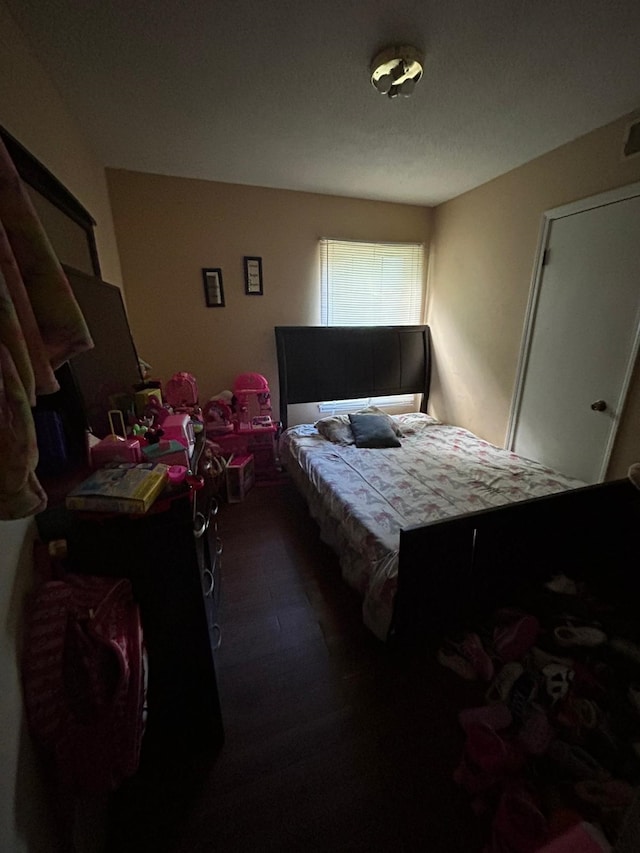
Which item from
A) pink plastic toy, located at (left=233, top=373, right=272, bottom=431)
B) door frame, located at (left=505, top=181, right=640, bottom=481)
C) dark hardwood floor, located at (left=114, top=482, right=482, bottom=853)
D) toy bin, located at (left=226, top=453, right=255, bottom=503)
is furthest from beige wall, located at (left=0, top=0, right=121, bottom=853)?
door frame, located at (left=505, top=181, right=640, bottom=481)

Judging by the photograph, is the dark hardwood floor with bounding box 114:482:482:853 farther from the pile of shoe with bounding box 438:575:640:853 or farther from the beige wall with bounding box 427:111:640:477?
the beige wall with bounding box 427:111:640:477

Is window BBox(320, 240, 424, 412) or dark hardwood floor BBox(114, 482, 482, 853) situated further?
window BBox(320, 240, 424, 412)

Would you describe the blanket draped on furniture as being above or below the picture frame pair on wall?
below

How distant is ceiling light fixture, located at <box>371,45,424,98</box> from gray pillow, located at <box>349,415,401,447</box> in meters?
2.05

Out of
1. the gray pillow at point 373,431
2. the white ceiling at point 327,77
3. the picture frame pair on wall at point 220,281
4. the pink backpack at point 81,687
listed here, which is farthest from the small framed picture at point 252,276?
the pink backpack at point 81,687

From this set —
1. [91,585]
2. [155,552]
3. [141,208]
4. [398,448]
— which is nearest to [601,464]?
[398,448]

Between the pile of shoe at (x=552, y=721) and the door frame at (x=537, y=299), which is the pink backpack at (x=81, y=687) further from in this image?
the door frame at (x=537, y=299)

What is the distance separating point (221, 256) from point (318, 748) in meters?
3.19

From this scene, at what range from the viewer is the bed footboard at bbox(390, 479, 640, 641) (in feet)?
4.44

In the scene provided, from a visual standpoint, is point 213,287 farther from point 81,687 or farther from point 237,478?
point 81,687

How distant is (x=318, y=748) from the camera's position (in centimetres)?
119

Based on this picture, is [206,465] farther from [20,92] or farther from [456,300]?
[456,300]

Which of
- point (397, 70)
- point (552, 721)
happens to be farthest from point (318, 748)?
point (397, 70)

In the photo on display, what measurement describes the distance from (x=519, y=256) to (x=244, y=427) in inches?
102
